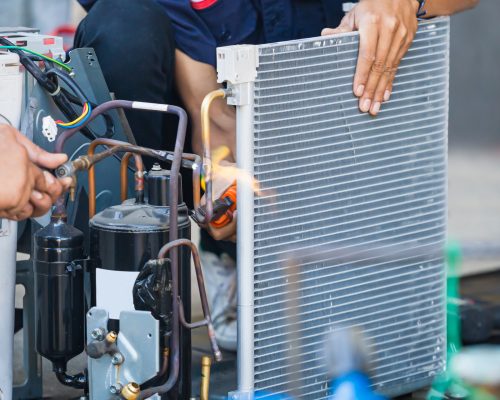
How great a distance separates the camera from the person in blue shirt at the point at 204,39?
281 cm

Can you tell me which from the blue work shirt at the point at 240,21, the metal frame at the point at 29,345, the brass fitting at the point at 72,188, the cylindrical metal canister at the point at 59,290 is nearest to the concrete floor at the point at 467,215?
the metal frame at the point at 29,345

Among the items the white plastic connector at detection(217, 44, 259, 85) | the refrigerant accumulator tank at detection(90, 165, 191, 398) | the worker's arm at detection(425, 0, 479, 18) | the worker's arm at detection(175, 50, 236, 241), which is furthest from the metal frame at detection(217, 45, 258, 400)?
the worker's arm at detection(425, 0, 479, 18)

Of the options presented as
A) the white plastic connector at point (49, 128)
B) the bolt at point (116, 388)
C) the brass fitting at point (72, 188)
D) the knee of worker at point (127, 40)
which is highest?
the knee of worker at point (127, 40)

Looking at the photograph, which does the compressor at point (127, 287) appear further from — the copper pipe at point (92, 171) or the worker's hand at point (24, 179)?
the worker's hand at point (24, 179)

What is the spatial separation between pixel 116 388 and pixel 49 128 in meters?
0.68

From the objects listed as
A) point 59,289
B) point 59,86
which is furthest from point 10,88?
point 59,289

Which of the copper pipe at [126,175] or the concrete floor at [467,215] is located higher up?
the copper pipe at [126,175]

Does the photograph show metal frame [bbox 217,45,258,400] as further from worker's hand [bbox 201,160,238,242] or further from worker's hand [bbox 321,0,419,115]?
worker's hand [bbox 321,0,419,115]

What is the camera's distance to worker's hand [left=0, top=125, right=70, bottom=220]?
7.14 ft

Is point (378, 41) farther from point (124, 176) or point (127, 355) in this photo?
point (127, 355)

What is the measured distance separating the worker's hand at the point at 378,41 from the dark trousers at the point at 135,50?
56cm

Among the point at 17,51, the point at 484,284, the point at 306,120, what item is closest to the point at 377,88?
the point at 306,120

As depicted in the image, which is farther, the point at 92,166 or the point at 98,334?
the point at 92,166

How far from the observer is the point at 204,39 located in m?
3.26
